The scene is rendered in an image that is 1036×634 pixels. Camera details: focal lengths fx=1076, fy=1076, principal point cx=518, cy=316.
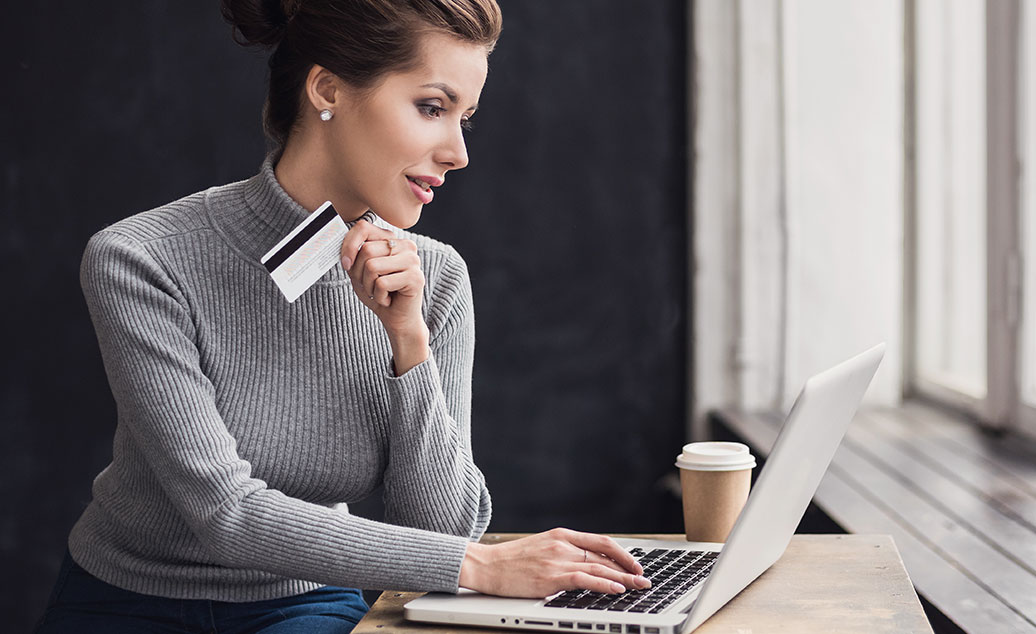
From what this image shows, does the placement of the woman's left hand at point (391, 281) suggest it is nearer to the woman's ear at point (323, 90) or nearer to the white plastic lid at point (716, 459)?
the woman's ear at point (323, 90)

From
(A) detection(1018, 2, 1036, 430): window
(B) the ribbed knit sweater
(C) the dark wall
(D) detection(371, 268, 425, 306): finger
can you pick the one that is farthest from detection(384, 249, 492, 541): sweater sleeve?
(C) the dark wall

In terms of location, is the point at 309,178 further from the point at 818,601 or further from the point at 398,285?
the point at 818,601

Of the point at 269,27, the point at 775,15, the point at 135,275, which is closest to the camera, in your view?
the point at 135,275

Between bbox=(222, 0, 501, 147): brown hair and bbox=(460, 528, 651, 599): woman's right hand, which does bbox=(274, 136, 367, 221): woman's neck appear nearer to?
bbox=(222, 0, 501, 147): brown hair

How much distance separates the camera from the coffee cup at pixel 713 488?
1304 millimetres

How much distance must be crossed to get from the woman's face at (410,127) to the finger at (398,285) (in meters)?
0.10

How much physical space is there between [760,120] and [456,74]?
60.5 inches

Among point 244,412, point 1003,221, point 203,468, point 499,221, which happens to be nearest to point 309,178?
point 244,412

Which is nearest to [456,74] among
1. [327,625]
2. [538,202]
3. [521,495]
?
[327,625]

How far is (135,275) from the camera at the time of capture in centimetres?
134

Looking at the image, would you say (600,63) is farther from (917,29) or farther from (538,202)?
(917,29)

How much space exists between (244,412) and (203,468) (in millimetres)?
171

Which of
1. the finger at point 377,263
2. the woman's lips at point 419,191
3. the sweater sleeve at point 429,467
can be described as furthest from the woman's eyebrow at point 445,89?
the sweater sleeve at point 429,467

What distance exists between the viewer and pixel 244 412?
140 centimetres
